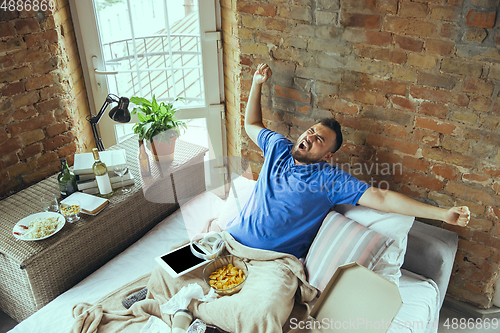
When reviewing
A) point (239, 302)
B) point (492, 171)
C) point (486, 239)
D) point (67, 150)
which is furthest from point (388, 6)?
point (67, 150)

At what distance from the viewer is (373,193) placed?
1648mm

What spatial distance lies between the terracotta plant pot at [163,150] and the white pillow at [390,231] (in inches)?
44.9

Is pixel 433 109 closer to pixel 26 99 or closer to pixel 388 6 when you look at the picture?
pixel 388 6

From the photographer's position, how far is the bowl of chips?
1579mm

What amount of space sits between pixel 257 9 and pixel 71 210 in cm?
143

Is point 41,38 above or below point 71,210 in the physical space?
above

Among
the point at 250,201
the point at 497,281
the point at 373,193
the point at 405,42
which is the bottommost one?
the point at 497,281

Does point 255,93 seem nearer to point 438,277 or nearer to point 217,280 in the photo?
point 217,280

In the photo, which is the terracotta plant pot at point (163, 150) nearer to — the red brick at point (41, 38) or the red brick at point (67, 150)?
the red brick at point (67, 150)

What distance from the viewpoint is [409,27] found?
62.4 inches

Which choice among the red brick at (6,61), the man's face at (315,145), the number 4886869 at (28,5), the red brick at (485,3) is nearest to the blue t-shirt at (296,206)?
the man's face at (315,145)

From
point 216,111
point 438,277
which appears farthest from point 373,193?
point 216,111

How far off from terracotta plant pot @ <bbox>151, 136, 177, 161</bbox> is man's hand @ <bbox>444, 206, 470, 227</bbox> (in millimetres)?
1491

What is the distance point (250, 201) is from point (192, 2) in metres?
1.34
